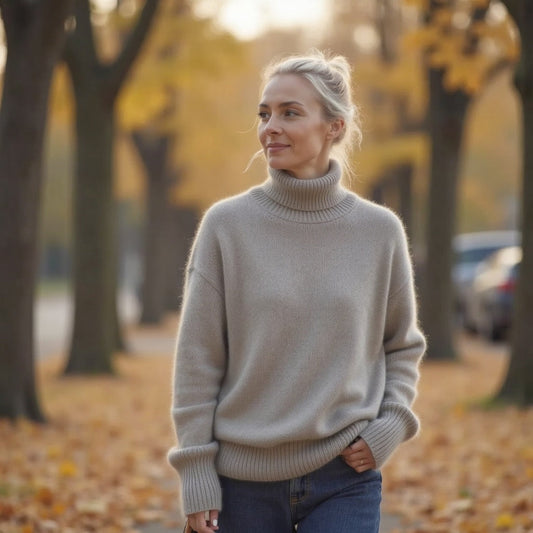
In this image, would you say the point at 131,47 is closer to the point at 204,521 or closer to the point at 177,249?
the point at 204,521

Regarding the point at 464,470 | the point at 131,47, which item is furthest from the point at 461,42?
the point at 464,470

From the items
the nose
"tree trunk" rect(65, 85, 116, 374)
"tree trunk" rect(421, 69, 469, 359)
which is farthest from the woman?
Answer: "tree trunk" rect(421, 69, 469, 359)

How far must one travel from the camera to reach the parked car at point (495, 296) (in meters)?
18.7

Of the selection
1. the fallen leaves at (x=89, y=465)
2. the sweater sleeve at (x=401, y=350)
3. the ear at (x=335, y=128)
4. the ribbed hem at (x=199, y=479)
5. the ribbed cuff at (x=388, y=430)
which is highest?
the ear at (x=335, y=128)

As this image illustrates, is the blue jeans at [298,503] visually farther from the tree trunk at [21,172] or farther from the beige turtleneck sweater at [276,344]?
the tree trunk at [21,172]

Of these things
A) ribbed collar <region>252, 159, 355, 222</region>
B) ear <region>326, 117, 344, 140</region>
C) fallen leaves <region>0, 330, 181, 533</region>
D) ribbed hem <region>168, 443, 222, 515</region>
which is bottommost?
fallen leaves <region>0, 330, 181, 533</region>

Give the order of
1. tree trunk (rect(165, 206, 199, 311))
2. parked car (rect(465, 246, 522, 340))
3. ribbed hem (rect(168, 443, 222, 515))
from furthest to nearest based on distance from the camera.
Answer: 1. tree trunk (rect(165, 206, 199, 311))
2. parked car (rect(465, 246, 522, 340))
3. ribbed hem (rect(168, 443, 222, 515))

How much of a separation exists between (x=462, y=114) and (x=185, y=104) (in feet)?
34.0

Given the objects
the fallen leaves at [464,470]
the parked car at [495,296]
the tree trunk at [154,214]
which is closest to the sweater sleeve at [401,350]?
the fallen leaves at [464,470]

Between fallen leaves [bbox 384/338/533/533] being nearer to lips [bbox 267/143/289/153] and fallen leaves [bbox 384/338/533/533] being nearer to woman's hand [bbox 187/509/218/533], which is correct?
woman's hand [bbox 187/509/218/533]

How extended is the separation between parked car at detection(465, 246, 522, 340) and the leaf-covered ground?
6.60 meters

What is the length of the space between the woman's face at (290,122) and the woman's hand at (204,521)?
1.00 meters

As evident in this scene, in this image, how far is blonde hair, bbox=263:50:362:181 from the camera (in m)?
3.22

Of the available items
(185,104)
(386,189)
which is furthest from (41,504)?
(386,189)
